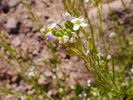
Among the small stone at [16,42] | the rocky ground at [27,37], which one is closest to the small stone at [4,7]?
the rocky ground at [27,37]

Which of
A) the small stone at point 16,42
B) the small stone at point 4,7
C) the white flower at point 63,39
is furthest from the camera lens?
the small stone at point 4,7

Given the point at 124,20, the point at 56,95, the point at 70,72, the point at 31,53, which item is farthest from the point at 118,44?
the point at 31,53

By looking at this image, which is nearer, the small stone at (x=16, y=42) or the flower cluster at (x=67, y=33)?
the flower cluster at (x=67, y=33)

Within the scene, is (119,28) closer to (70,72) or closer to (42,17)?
(70,72)

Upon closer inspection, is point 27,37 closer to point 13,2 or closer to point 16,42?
point 16,42

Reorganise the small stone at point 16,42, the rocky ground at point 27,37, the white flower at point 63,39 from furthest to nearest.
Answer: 1. the small stone at point 16,42
2. the rocky ground at point 27,37
3. the white flower at point 63,39

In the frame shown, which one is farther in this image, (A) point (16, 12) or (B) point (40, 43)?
(A) point (16, 12)

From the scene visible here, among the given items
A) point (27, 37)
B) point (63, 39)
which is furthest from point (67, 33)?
point (27, 37)

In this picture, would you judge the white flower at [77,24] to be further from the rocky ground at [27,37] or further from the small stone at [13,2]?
the small stone at [13,2]

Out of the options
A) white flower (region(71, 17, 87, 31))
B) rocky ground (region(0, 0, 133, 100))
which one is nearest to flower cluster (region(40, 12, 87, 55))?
white flower (region(71, 17, 87, 31))
